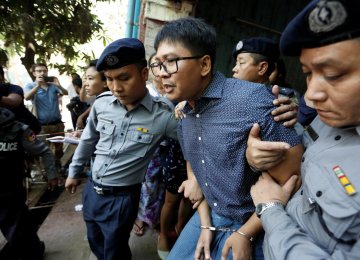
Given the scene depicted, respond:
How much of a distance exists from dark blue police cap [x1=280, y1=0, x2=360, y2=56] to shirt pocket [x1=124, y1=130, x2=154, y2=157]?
1.43 metres

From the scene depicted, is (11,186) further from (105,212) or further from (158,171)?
(158,171)

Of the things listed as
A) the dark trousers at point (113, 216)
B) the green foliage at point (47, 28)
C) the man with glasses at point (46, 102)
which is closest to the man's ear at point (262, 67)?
the dark trousers at point (113, 216)

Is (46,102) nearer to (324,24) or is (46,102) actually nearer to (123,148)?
(123,148)

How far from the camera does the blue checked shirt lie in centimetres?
126

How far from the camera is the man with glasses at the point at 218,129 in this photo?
1.27 meters

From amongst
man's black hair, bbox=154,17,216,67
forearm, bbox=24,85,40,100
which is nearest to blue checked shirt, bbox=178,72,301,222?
man's black hair, bbox=154,17,216,67

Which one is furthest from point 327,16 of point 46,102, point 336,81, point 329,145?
point 46,102

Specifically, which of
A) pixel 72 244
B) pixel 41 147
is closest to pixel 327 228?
pixel 41 147

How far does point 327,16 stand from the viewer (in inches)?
31.0

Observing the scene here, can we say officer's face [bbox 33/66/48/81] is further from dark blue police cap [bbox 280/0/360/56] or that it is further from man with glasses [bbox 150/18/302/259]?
dark blue police cap [bbox 280/0/360/56]

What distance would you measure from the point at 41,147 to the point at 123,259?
1.41 metres

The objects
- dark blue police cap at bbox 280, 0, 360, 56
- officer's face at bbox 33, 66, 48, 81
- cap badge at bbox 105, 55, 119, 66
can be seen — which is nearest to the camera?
dark blue police cap at bbox 280, 0, 360, 56

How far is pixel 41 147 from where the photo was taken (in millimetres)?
2637

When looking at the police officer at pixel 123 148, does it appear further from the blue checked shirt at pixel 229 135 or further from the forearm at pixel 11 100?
the forearm at pixel 11 100
